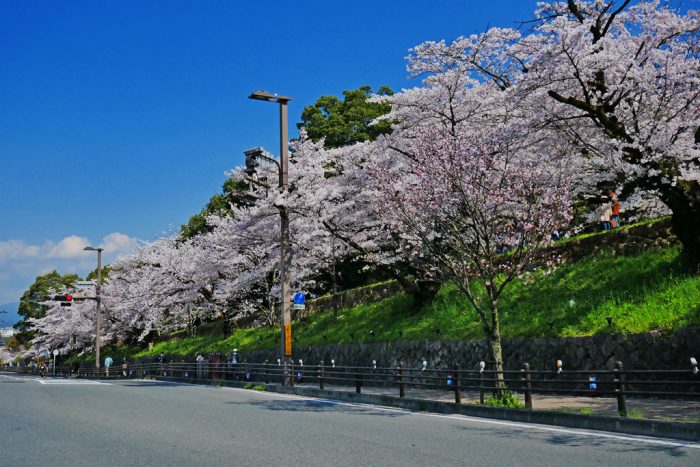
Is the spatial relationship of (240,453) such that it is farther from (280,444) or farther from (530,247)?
(530,247)

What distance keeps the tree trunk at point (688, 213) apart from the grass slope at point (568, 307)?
63cm

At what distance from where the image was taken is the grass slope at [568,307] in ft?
50.8

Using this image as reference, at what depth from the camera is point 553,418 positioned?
11.3 meters

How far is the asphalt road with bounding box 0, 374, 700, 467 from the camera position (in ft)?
26.1

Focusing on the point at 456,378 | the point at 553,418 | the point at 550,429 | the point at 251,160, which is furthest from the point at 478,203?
the point at 251,160

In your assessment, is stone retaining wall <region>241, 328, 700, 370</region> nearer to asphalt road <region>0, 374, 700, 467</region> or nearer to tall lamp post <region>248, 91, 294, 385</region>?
tall lamp post <region>248, 91, 294, 385</region>

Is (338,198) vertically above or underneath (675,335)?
Result: above

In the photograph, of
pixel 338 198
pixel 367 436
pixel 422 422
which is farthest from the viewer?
pixel 338 198

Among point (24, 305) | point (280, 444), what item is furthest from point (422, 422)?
point (24, 305)

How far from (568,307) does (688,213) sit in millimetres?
4314

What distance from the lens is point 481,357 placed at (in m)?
18.8

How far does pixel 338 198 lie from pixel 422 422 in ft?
53.6

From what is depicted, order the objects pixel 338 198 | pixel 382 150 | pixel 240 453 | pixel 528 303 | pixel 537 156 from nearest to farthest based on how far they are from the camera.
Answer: pixel 240 453 → pixel 537 156 → pixel 528 303 → pixel 382 150 → pixel 338 198

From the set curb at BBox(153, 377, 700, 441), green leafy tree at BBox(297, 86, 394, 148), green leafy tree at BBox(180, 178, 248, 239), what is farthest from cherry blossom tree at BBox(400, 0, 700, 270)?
green leafy tree at BBox(180, 178, 248, 239)
